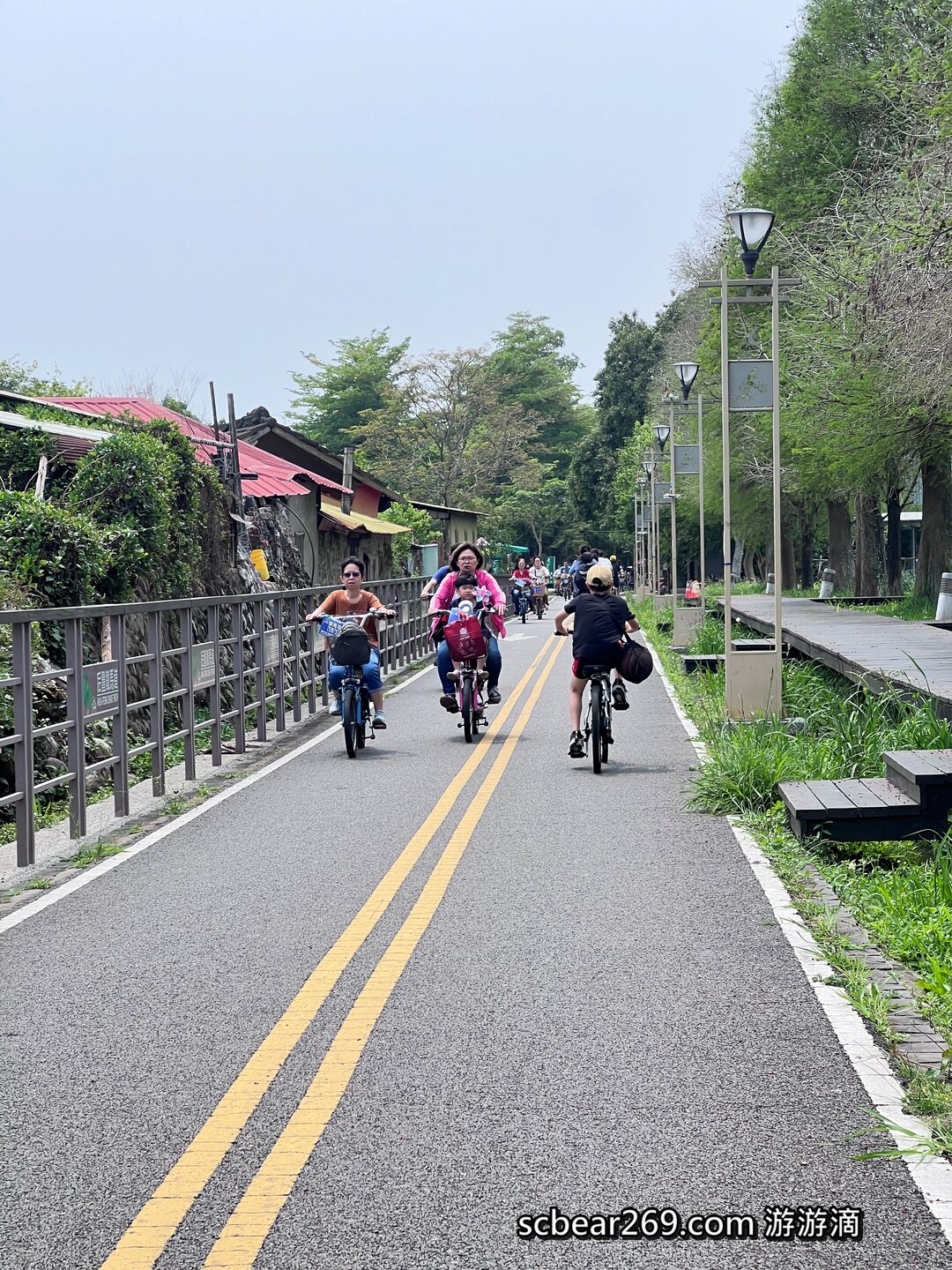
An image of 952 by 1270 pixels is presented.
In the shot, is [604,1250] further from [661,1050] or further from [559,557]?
[559,557]

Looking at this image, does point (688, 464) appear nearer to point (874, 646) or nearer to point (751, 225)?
point (874, 646)

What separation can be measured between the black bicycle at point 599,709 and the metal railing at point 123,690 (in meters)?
3.47

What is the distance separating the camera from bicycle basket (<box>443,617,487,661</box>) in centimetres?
1549

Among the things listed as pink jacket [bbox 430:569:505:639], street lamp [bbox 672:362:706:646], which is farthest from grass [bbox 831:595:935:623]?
pink jacket [bbox 430:569:505:639]

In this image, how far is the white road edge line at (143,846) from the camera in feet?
26.9

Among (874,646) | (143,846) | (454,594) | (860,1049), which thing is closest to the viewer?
(860,1049)

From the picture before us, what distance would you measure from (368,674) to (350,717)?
1.46 feet

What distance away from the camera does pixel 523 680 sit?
78.9 ft

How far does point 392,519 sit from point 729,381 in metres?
39.5

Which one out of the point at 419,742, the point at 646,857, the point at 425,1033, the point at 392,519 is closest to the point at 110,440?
the point at 419,742

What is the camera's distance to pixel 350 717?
579 inches

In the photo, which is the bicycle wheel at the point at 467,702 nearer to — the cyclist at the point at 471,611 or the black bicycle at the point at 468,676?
the black bicycle at the point at 468,676

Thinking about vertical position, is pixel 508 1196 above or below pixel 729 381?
→ below

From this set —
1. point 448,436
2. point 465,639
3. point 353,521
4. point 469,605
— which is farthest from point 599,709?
point 448,436
